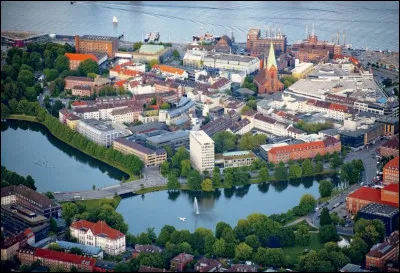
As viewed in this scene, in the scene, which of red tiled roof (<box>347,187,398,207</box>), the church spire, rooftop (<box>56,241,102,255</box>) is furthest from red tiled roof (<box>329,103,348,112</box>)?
rooftop (<box>56,241,102,255</box>)

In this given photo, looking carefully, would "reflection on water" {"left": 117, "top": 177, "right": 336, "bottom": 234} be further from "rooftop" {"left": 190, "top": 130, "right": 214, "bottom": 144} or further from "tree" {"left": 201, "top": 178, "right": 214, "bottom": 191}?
"rooftop" {"left": 190, "top": 130, "right": 214, "bottom": 144}

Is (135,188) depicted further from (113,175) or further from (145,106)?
(145,106)

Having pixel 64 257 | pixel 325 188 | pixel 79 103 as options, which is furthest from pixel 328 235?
pixel 79 103

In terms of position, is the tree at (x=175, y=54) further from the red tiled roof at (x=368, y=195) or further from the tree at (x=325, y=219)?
the tree at (x=325, y=219)

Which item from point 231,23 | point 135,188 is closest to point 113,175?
point 135,188

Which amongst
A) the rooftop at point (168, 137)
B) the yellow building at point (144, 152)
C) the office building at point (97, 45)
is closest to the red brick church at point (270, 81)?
the rooftop at point (168, 137)
